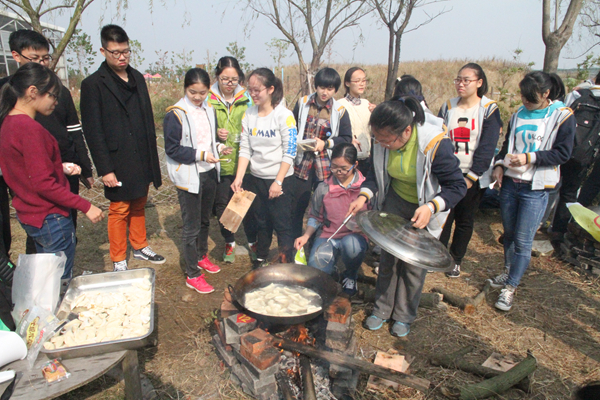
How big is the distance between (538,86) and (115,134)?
12.9 feet

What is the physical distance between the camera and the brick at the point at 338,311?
269cm

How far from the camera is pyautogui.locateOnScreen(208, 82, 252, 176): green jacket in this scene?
413 centimetres

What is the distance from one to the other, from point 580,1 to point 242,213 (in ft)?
19.2

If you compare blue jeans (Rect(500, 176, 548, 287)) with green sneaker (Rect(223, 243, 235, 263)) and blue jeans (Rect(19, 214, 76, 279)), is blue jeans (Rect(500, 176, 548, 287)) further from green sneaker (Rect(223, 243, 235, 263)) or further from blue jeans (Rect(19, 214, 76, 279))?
blue jeans (Rect(19, 214, 76, 279))

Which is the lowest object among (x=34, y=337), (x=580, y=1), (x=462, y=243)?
(x=462, y=243)

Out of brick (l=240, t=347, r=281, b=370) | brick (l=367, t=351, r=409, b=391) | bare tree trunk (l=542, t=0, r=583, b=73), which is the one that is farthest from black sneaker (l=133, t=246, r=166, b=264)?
bare tree trunk (l=542, t=0, r=583, b=73)

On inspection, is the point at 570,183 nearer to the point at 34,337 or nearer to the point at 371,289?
the point at 371,289

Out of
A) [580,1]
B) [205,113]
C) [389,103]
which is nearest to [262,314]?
[389,103]

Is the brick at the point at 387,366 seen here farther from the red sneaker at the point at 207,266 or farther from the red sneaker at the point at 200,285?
the red sneaker at the point at 207,266

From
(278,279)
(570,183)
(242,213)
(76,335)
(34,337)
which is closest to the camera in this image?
(34,337)

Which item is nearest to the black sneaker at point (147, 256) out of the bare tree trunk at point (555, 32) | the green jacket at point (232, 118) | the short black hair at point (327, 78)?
the green jacket at point (232, 118)

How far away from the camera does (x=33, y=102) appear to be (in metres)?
2.63

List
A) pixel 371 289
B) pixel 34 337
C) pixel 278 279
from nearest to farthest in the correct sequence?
pixel 34 337
pixel 278 279
pixel 371 289

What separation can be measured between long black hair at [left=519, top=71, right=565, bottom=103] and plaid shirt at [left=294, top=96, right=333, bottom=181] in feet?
6.23
